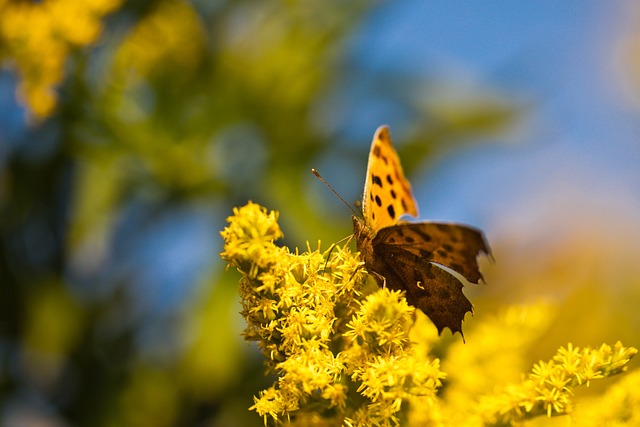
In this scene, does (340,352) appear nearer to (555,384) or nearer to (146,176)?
(555,384)

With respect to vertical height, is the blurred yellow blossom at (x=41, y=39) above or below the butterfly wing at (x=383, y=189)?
above

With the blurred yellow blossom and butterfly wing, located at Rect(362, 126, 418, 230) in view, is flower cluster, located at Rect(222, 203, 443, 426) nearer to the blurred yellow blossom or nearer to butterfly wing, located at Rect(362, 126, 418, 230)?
butterfly wing, located at Rect(362, 126, 418, 230)

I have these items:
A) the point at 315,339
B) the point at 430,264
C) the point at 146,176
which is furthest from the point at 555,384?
the point at 146,176

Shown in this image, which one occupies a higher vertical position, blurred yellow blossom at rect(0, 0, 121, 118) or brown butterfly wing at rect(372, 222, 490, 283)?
blurred yellow blossom at rect(0, 0, 121, 118)

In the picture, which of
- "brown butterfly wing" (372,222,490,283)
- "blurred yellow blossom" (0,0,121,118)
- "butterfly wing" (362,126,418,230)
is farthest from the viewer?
"blurred yellow blossom" (0,0,121,118)

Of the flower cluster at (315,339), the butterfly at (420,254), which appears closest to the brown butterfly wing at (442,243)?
the butterfly at (420,254)

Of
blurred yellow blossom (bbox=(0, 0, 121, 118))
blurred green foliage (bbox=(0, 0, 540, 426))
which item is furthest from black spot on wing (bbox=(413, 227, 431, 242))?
blurred yellow blossom (bbox=(0, 0, 121, 118))

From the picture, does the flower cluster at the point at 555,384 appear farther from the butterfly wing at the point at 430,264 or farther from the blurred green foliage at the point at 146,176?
the blurred green foliage at the point at 146,176

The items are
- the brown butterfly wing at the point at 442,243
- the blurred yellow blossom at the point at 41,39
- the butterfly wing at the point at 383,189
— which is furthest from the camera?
the blurred yellow blossom at the point at 41,39
